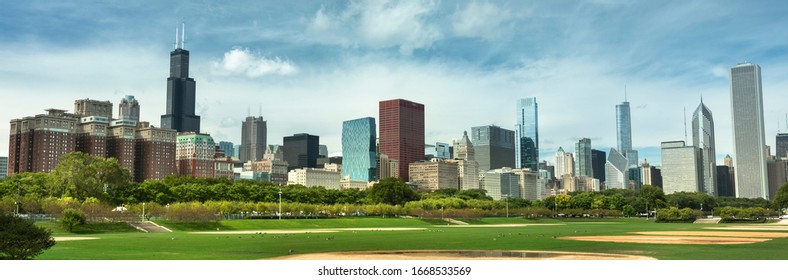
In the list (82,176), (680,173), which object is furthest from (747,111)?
(680,173)

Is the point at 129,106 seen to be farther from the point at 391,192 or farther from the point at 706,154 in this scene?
the point at 706,154

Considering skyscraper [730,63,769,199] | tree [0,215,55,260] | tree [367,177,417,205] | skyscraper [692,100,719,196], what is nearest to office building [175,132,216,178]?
tree [367,177,417,205]

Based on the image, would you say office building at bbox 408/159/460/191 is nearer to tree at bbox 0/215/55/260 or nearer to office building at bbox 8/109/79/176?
office building at bbox 8/109/79/176

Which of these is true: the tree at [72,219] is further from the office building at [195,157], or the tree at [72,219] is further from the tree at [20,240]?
the office building at [195,157]
